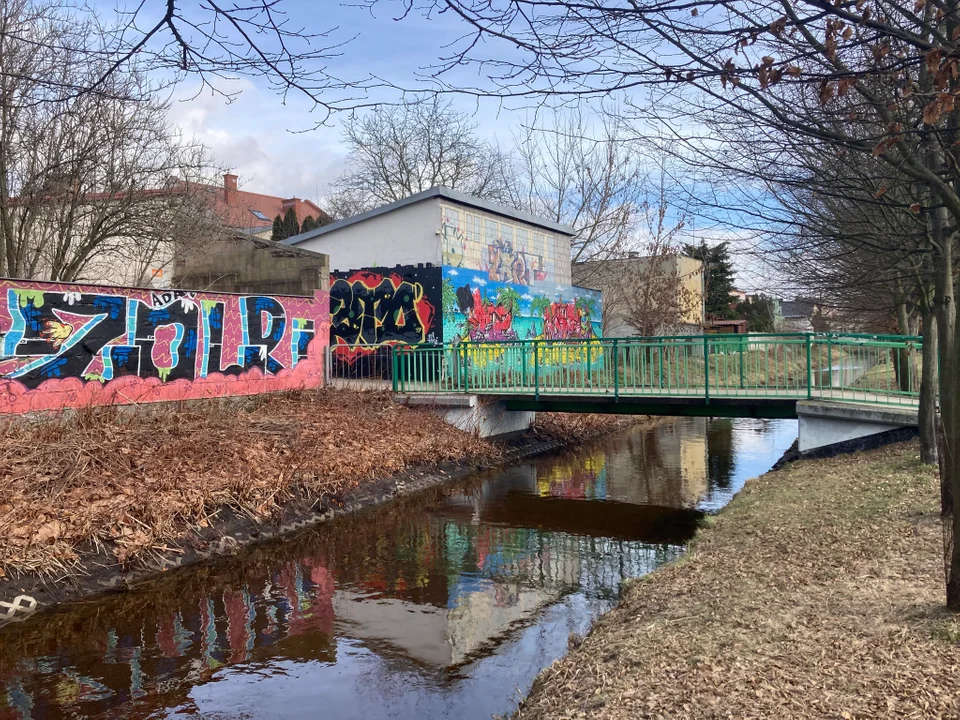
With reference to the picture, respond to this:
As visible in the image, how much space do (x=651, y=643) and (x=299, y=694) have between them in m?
2.85

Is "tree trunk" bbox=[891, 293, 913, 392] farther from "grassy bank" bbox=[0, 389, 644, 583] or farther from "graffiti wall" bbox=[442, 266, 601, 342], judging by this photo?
"graffiti wall" bbox=[442, 266, 601, 342]

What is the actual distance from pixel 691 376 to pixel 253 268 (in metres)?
11.6

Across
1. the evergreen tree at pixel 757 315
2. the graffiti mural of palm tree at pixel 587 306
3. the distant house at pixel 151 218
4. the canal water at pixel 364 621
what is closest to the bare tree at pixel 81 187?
the distant house at pixel 151 218

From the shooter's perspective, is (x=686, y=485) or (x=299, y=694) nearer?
(x=299, y=694)

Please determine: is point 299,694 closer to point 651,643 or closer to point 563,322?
point 651,643

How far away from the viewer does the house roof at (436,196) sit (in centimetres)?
1964

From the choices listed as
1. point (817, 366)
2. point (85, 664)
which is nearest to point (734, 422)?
point (817, 366)

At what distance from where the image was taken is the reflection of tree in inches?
624

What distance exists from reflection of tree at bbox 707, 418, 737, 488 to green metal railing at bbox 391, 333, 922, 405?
2003 millimetres

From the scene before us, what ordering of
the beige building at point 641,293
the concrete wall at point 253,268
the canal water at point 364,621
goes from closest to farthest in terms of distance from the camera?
1. the canal water at point 364,621
2. the concrete wall at point 253,268
3. the beige building at point 641,293

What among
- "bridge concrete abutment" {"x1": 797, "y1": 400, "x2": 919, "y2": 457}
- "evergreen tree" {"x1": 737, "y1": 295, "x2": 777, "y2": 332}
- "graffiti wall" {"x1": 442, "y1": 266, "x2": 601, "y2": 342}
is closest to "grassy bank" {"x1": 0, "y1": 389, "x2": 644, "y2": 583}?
"graffiti wall" {"x1": 442, "y1": 266, "x2": 601, "y2": 342}

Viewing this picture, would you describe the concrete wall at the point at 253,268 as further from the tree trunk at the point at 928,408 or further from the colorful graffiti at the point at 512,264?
the tree trunk at the point at 928,408

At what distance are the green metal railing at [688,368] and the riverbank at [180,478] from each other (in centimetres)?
227

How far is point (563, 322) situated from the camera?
83.9 ft
